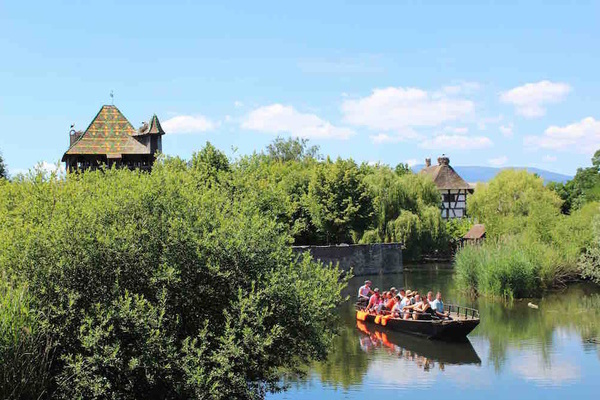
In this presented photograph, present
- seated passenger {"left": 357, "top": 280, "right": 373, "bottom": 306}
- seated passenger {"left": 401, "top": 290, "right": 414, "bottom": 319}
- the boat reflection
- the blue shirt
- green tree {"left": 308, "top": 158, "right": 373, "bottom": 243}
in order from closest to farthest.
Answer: the boat reflection < the blue shirt < seated passenger {"left": 401, "top": 290, "right": 414, "bottom": 319} < seated passenger {"left": 357, "top": 280, "right": 373, "bottom": 306} < green tree {"left": 308, "top": 158, "right": 373, "bottom": 243}

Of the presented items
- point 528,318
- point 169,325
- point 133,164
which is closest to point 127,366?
point 169,325

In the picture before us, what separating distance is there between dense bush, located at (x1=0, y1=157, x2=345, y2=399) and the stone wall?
28.4m

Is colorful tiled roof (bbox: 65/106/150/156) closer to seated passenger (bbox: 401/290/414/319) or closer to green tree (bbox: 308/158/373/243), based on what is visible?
green tree (bbox: 308/158/373/243)

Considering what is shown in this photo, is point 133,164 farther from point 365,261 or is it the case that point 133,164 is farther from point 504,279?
point 504,279

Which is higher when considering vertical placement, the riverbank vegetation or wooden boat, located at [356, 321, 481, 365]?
the riverbank vegetation

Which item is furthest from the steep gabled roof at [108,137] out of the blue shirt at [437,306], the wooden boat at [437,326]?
the blue shirt at [437,306]

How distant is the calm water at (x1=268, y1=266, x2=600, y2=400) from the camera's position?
16.1 m

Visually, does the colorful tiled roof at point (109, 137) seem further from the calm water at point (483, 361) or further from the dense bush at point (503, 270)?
the calm water at point (483, 361)

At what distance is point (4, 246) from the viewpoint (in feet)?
37.3

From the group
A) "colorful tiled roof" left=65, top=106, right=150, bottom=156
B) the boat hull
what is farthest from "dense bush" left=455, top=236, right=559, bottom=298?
"colorful tiled roof" left=65, top=106, right=150, bottom=156

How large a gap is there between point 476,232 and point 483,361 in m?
35.2

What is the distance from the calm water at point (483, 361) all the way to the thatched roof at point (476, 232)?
82.4ft

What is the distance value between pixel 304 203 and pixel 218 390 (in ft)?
112

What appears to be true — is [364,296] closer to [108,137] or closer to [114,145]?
[114,145]
